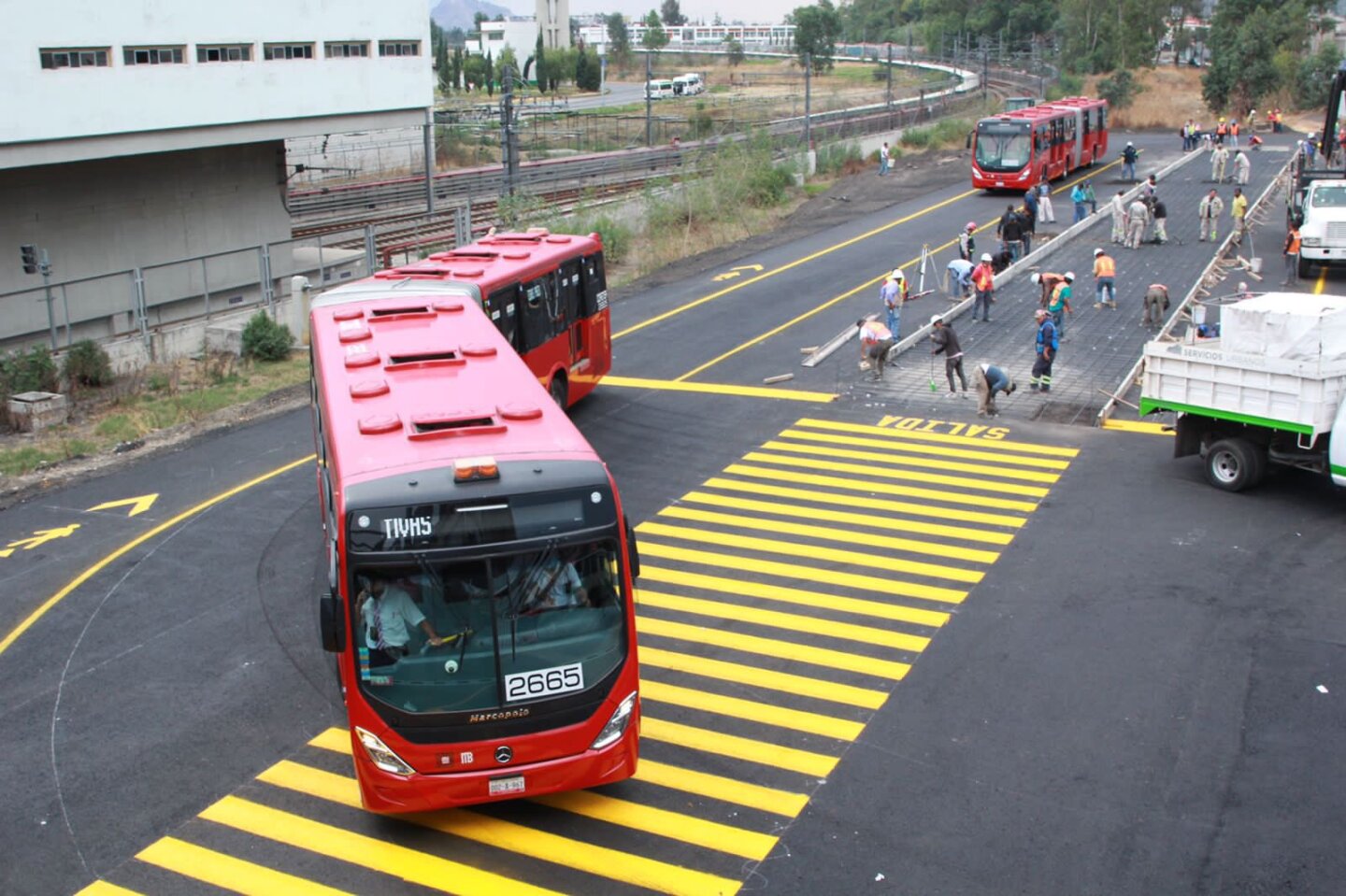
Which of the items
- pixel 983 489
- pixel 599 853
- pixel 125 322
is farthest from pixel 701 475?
pixel 125 322

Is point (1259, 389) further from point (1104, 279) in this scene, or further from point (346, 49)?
point (346, 49)

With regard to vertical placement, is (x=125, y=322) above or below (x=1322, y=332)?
below

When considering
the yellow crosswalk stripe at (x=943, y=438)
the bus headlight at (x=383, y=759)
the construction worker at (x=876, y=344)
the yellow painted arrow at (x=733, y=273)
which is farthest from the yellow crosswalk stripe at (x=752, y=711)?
the yellow painted arrow at (x=733, y=273)

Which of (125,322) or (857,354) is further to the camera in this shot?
(125,322)

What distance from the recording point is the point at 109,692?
13.1 metres

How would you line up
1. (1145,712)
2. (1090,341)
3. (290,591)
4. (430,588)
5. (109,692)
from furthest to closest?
(1090,341) → (290,591) → (109,692) → (1145,712) → (430,588)

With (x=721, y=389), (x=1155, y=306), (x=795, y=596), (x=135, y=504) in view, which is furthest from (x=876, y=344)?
(x=135, y=504)

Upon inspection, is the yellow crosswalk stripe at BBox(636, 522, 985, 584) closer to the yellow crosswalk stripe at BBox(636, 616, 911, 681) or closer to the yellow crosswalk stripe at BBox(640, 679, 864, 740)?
the yellow crosswalk stripe at BBox(636, 616, 911, 681)

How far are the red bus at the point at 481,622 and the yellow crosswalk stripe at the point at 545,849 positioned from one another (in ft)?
1.65

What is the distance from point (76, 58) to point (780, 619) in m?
25.1

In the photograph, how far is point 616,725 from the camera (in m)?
10.2

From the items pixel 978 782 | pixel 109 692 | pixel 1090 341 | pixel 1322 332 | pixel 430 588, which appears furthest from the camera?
pixel 1090 341

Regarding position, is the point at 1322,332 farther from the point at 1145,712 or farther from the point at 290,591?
the point at 290,591

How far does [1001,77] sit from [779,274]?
239 feet
